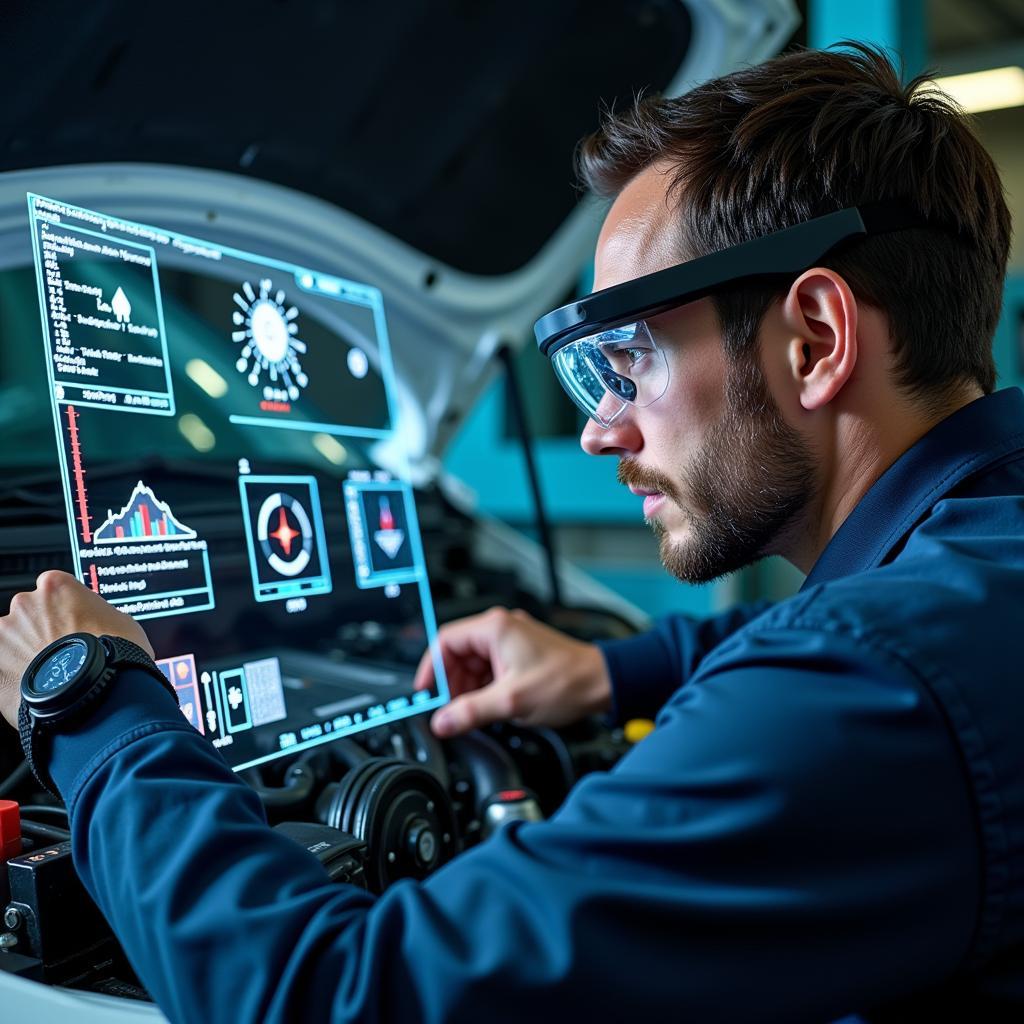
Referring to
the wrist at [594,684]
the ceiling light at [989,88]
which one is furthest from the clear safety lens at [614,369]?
the ceiling light at [989,88]

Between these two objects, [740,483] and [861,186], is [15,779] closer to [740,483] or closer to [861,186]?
[740,483]

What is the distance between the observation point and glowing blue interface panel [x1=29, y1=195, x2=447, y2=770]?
36.0 inches

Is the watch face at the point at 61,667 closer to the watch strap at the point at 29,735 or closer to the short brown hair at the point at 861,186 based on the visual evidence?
the watch strap at the point at 29,735

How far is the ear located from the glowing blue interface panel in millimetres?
579

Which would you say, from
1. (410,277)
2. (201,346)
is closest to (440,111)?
(410,277)

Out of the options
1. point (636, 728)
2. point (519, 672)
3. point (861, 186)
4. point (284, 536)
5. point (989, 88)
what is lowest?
point (636, 728)

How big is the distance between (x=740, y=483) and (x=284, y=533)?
1.70 feet

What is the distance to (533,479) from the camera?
5.57 ft

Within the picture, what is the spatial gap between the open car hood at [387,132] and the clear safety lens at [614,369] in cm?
54

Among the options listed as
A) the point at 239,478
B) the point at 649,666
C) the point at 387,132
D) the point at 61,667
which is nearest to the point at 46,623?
the point at 61,667

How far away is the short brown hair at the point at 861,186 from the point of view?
0.82 m

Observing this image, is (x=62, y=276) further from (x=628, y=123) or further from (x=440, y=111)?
(x=440, y=111)

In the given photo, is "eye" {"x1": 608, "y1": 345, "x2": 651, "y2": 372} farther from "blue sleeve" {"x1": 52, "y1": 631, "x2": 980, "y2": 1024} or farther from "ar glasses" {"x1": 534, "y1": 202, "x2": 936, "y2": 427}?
"blue sleeve" {"x1": 52, "y1": 631, "x2": 980, "y2": 1024}

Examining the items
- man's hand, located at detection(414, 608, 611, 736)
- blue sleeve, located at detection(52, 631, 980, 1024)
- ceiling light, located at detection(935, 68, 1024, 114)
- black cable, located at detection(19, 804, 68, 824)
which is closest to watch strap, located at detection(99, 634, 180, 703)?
blue sleeve, located at detection(52, 631, 980, 1024)
